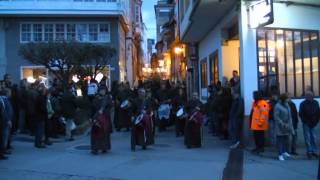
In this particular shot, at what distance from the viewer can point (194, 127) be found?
53.2 feet

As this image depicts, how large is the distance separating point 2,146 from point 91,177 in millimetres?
3505

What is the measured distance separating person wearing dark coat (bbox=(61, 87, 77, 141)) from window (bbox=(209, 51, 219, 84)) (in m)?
6.09

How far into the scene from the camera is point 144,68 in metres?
97.9

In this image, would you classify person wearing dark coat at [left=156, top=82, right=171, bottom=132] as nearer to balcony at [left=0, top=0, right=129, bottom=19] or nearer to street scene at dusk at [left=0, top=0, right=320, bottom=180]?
street scene at dusk at [left=0, top=0, right=320, bottom=180]

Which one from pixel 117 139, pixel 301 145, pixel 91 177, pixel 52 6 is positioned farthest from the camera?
pixel 52 6

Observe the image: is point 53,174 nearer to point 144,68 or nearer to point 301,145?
point 301,145

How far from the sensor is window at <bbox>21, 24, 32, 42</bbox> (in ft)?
129

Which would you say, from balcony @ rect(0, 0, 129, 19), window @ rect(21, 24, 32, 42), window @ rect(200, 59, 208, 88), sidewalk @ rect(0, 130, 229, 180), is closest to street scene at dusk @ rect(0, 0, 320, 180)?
sidewalk @ rect(0, 130, 229, 180)

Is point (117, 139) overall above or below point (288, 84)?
below

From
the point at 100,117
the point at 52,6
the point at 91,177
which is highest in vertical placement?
the point at 52,6

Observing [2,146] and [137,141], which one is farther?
[137,141]

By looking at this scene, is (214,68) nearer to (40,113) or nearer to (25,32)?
(40,113)

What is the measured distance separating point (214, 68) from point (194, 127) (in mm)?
6499

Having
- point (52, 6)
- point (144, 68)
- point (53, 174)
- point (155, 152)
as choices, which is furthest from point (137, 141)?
point (144, 68)
